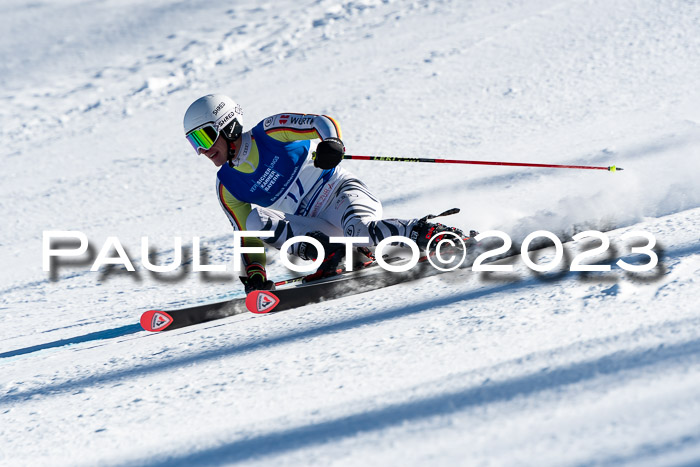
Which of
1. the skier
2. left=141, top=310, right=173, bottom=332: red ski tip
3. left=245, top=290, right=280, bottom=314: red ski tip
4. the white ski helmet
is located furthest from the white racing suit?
left=141, top=310, right=173, bottom=332: red ski tip

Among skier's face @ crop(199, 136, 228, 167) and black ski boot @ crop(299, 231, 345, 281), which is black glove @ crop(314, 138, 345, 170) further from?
skier's face @ crop(199, 136, 228, 167)

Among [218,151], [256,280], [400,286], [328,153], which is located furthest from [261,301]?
[218,151]

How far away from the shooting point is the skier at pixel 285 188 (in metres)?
4.29

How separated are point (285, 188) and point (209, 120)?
1.99 feet

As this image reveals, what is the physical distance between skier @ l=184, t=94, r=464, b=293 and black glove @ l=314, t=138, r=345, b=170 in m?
0.06

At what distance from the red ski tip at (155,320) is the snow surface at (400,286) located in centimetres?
6

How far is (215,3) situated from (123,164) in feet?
25.7

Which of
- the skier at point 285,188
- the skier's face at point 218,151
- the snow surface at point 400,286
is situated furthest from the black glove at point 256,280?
the skier's face at point 218,151

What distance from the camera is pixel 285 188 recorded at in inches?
180

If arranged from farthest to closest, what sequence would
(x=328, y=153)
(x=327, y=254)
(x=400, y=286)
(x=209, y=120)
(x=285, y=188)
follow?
(x=285, y=188), (x=327, y=254), (x=209, y=120), (x=328, y=153), (x=400, y=286)

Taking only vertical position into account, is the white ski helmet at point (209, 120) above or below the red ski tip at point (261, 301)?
above

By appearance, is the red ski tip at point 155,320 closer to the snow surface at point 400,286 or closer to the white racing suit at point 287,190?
the snow surface at point 400,286

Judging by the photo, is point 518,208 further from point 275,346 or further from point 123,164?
point 123,164

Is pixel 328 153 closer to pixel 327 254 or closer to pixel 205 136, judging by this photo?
pixel 327 254
